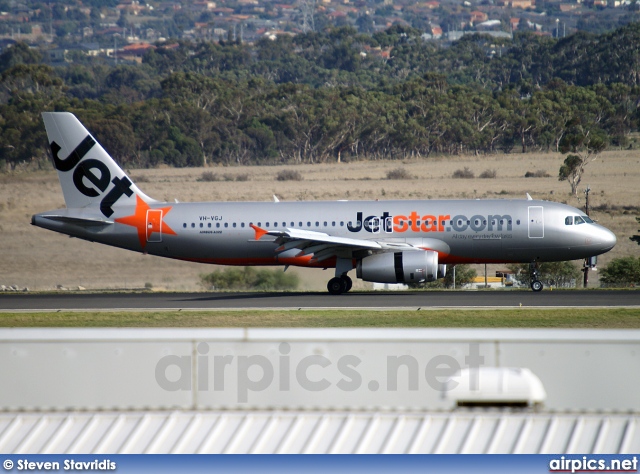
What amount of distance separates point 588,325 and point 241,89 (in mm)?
98221

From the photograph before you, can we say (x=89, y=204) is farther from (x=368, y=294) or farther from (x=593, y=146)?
(x=593, y=146)

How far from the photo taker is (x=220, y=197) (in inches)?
2719

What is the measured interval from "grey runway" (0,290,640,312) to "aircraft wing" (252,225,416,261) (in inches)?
58.1

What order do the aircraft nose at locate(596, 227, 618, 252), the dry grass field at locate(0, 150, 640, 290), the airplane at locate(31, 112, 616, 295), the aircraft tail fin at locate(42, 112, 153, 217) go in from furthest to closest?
the dry grass field at locate(0, 150, 640, 290) < the aircraft tail fin at locate(42, 112, 153, 217) < the aircraft nose at locate(596, 227, 618, 252) < the airplane at locate(31, 112, 616, 295)

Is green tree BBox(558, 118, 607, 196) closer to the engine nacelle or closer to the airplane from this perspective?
the airplane

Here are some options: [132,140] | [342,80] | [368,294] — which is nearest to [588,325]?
[368,294]

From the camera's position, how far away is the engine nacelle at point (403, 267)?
99.0 ft

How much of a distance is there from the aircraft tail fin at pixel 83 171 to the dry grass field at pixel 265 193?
7899mm

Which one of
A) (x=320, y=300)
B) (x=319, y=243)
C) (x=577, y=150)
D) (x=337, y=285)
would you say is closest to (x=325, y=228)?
(x=319, y=243)

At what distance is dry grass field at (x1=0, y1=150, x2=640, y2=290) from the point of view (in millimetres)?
47312

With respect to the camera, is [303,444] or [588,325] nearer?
[303,444]

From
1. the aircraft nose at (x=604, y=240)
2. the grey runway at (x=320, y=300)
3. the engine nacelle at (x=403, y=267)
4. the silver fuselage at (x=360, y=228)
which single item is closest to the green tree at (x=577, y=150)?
the aircraft nose at (x=604, y=240)

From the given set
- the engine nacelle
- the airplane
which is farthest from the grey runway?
the airplane

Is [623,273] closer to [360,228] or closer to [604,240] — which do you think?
[604,240]
